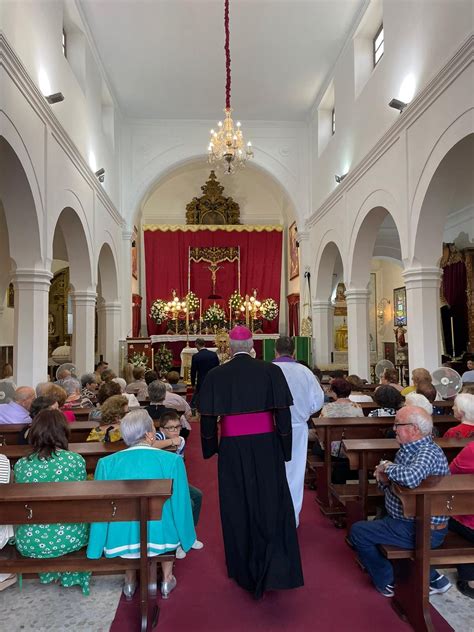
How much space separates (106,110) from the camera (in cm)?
1355

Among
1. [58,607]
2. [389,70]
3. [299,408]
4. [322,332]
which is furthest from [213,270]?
[58,607]

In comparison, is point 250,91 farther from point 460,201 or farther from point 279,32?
point 460,201

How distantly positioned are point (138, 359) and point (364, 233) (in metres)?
6.81

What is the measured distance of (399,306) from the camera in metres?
19.7

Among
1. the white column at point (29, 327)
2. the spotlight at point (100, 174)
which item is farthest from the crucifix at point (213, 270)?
the white column at point (29, 327)

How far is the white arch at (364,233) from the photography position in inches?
376

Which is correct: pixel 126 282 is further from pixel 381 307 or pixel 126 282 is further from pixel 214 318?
pixel 381 307

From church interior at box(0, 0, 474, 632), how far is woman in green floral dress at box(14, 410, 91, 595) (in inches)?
14.6

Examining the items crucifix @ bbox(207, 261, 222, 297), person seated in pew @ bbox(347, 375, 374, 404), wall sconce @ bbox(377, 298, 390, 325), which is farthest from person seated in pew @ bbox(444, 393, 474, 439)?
wall sconce @ bbox(377, 298, 390, 325)

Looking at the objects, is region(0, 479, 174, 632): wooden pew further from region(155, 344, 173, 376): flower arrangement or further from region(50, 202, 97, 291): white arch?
region(155, 344, 173, 376): flower arrangement

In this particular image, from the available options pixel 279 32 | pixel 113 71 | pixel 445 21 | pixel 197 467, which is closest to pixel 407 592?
pixel 197 467

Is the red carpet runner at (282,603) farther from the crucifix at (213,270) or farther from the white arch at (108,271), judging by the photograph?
the crucifix at (213,270)

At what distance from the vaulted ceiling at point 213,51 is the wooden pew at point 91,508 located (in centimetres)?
974

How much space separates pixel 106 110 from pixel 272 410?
12338 mm
